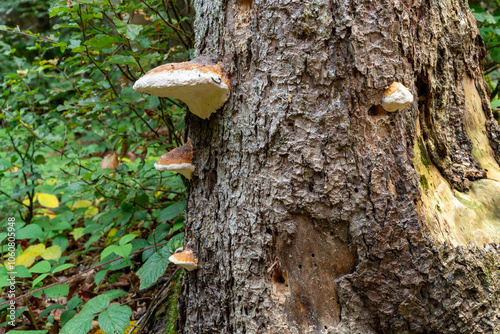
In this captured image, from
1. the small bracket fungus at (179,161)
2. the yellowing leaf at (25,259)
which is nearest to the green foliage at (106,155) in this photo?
the yellowing leaf at (25,259)

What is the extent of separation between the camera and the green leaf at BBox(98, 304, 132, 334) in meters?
1.89

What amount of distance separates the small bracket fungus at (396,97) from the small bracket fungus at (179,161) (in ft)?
3.95

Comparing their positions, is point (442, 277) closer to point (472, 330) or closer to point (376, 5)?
point (472, 330)

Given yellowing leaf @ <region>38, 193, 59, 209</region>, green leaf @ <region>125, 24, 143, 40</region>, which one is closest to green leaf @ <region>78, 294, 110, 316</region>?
green leaf @ <region>125, 24, 143, 40</region>

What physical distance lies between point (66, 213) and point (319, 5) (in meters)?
3.67

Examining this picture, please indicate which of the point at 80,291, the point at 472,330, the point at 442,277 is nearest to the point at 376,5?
the point at 442,277

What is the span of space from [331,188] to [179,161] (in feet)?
3.11

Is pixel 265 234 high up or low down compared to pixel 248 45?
down

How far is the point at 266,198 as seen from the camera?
173 centimetres

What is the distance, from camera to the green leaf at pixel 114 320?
6.19ft

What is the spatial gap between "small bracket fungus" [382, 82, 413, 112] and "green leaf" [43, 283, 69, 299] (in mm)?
2586

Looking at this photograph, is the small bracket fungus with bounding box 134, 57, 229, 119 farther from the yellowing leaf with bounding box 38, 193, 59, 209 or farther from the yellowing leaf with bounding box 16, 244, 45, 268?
the yellowing leaf with bounding box 38, 193, 59, 209

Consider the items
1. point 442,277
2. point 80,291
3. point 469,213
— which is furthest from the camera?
point 80,291

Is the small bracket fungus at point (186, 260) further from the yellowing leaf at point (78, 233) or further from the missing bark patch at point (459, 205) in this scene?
the yellowing leaf at point (78, 233)
